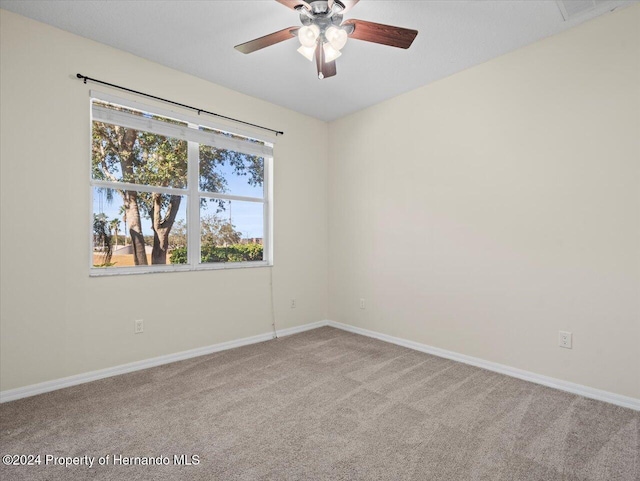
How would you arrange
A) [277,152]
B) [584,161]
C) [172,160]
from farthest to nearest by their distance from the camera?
1. [277,152]
2. [172,160]
3. [584,161]

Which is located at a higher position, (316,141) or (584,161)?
(316,141)

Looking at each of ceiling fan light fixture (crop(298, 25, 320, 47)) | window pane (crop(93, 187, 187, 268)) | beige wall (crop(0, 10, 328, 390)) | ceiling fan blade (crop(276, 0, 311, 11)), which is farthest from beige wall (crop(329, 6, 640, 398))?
window pane (crop(93, 187, 187, 268))

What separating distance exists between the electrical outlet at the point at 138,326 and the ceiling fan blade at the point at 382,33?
2.80 metres

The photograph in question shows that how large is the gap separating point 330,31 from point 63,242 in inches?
96.7

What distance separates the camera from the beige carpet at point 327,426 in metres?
1.67

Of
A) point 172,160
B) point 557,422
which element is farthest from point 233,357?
point 557,422

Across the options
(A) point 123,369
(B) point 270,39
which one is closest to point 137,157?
(B) point 270,39

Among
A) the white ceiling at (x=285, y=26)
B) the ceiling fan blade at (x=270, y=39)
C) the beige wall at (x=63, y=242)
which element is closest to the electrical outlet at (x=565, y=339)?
the white ceiling at (x=285, y=26)

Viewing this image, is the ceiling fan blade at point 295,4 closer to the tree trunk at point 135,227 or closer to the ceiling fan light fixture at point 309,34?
the ceiling fan light fixture at point 309,34

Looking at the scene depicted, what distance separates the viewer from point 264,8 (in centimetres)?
229

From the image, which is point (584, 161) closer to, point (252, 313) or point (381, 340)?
point (381, 340)

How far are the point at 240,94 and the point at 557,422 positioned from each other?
153 inches

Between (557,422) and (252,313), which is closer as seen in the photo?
(557,422)

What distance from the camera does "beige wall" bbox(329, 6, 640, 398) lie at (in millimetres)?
2328
